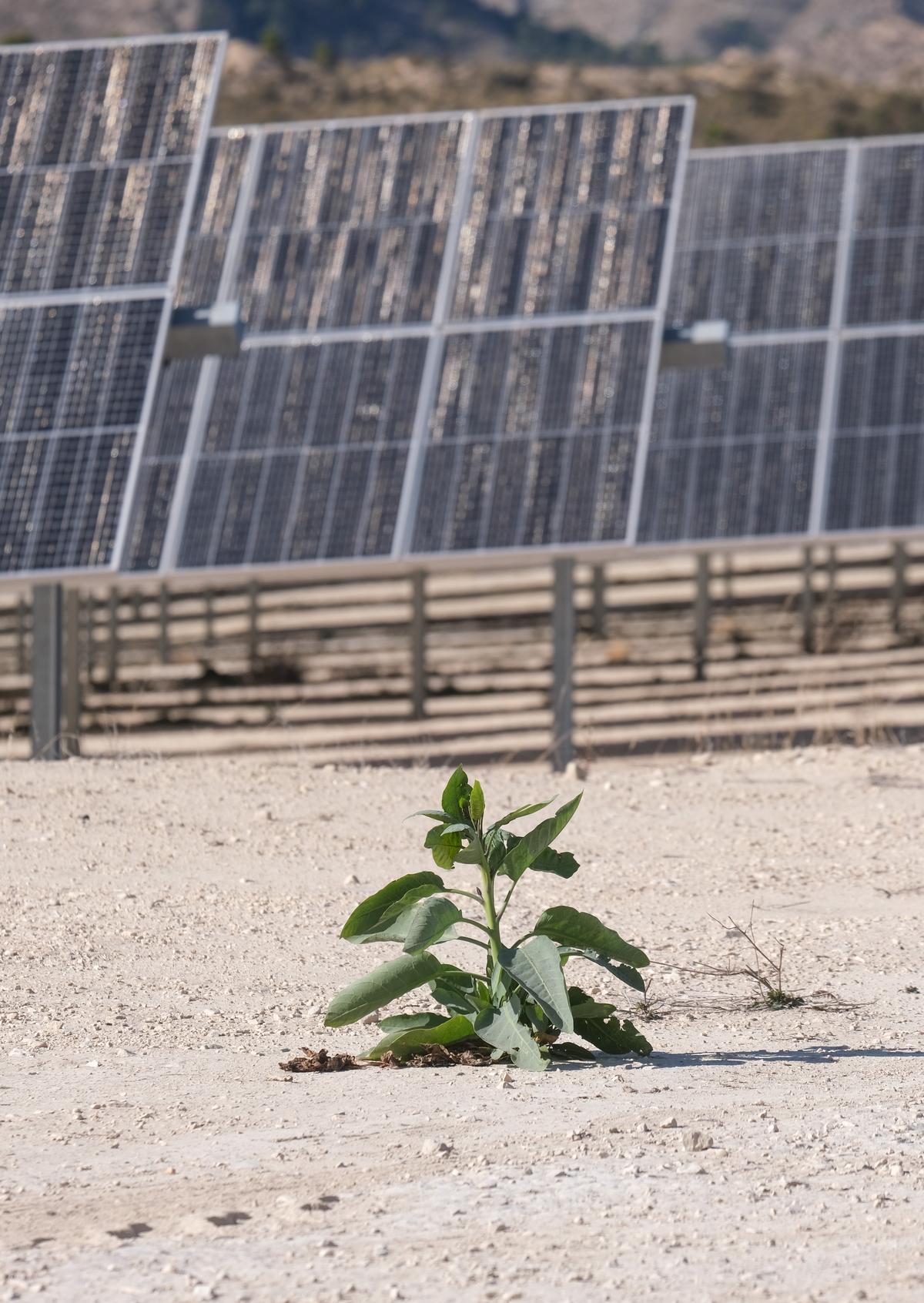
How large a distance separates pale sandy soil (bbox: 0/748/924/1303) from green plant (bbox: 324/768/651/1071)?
0.12m

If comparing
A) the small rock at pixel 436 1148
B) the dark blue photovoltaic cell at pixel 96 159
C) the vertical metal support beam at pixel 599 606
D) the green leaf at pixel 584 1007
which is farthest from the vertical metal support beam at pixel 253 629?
the small rock at pixel 436 1148

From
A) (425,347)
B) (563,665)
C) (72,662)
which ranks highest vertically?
(425,347)

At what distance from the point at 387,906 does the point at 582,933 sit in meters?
0.57

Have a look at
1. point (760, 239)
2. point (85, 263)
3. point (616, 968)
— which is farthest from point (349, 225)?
point (616, 968)

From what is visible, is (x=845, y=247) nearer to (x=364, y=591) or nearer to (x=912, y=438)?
(x=912, y=438)

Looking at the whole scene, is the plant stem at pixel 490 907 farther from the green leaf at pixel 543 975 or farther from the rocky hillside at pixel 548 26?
the rocky hillside at pixel 548 26

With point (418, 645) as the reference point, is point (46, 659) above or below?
below

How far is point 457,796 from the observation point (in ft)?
17.9

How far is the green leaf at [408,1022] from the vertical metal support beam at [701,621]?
1387 centimetres

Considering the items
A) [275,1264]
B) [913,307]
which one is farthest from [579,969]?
[913,307]

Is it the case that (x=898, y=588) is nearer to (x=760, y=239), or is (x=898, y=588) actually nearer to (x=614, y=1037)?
(x=760, y=239)

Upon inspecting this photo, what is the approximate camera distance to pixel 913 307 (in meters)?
16.4

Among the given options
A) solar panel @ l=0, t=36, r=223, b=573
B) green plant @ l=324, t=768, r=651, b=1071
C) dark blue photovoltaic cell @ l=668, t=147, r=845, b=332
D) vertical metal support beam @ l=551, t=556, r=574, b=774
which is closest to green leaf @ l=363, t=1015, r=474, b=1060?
green plant @ l=324, t=768, r=651, b=1071

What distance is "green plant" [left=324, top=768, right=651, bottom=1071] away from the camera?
538 centimetres
